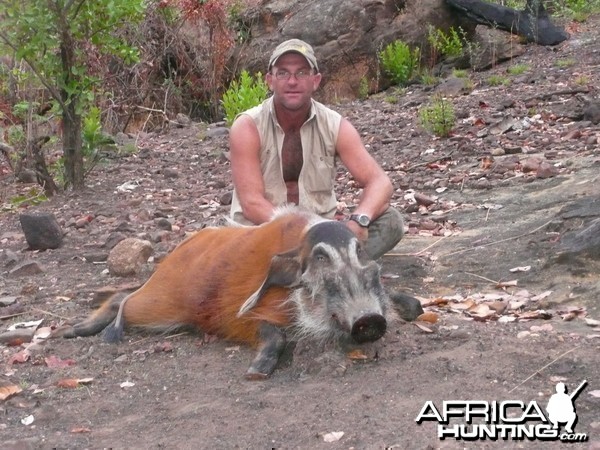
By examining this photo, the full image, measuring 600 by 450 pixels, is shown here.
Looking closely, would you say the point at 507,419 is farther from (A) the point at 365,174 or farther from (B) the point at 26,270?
(B) the point at 26,270

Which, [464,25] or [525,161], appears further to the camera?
[464,25]

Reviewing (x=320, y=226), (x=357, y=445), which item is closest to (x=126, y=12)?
(x=320, y=226)

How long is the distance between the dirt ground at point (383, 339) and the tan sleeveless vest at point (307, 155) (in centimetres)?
66

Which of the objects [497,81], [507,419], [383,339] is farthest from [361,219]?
[497,81]

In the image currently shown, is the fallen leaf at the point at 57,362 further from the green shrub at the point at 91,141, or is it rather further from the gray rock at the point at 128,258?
the green shrub at the point at 91,141

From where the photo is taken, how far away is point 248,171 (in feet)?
18.4

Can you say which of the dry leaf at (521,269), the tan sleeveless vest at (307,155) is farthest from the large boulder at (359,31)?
the dry leaf at (521,269)

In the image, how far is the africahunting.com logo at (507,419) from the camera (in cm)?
336

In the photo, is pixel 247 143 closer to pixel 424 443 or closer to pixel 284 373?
pixel 284 373

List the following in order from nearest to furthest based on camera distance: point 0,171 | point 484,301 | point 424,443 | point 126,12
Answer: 1. point 424,443
2. point 484,301
3. point 126,12
4. point 0,171

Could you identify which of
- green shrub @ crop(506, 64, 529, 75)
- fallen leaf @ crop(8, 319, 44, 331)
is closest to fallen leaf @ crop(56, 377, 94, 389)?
fallen leaf @ crop(8, 319, 44, 331)

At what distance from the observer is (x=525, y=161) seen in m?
8.20

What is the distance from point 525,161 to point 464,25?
248 inches

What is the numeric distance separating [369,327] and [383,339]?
0.38 metres
